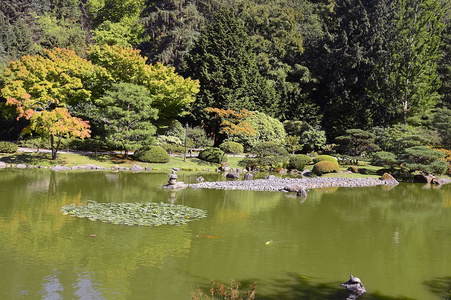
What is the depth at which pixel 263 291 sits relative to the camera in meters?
9.02

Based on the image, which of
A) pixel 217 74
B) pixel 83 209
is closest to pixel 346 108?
pixel 217 74

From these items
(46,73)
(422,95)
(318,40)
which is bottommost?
(46,73)

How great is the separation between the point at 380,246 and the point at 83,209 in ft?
34.2

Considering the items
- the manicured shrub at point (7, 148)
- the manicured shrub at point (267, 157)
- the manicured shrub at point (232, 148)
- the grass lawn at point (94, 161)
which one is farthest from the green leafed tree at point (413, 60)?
the manicured shrub at point (7, 148)

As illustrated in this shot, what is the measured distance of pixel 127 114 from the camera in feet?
108

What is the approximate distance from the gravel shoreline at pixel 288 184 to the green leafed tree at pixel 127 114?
431 inches

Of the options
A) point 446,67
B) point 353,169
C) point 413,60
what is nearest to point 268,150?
point 353,169

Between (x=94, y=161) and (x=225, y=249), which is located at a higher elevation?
(x=94, y=161)

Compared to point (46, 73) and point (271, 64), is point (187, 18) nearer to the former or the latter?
point (271, 64)

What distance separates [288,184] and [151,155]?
12.5 m

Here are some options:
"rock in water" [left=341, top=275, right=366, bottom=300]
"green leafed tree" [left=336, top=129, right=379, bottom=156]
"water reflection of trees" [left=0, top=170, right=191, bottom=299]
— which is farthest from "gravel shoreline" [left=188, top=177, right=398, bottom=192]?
"rock in water" [left=341, top=275, right=366, bottom=300]

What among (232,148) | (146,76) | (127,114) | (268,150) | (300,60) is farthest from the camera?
(300,60)

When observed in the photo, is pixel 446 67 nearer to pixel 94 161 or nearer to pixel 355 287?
pixel 94 161

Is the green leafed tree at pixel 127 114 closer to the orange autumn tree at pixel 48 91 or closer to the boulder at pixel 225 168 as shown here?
the orange autumn tree at pixel 48 91
